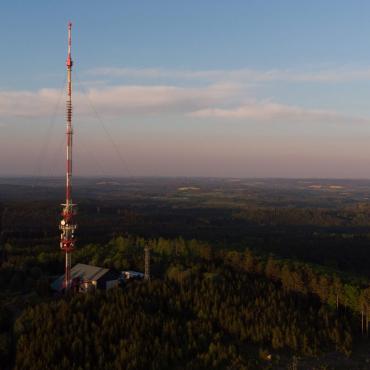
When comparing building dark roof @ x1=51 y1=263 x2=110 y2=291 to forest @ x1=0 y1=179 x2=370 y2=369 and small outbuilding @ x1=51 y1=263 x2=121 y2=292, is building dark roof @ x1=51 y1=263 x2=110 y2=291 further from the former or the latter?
forest @ x1=0 y1=179 x2=370 y2=369

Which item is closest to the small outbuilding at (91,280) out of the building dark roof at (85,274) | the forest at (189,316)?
Answer: the building dark roof at (85,274)

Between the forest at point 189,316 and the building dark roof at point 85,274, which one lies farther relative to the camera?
the building dark roof at point 85,274

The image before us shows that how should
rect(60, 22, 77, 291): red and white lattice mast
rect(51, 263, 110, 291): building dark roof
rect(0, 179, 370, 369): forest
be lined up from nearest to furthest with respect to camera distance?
rect(0, 179, 370, 369): forest < rect(60, 22, 77, 291): red and white lattice mast < rect(51, 263, 110, 291): building dark roof

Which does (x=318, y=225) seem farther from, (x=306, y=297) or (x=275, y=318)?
(x=275, y=318)

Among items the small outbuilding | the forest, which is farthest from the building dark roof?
the forest

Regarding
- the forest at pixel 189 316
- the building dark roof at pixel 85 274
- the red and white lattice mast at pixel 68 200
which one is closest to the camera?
the forest at pixel 189 316

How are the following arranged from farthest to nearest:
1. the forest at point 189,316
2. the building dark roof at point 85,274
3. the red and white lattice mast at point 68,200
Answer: the building dark roof at point 85,274 → the red and white lattice mast at point 68,200 → the forest at point 189,316

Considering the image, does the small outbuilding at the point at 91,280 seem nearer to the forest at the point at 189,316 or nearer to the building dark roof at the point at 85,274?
the building dark roof at the point at 85,274

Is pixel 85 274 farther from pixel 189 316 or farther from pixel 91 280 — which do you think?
pixel 189 316

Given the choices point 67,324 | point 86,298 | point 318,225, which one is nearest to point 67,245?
point 86,298
